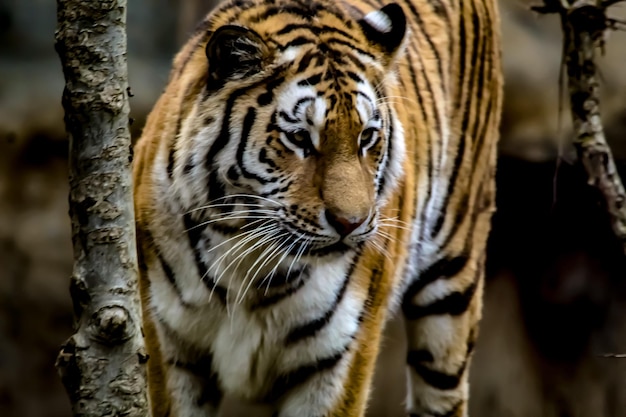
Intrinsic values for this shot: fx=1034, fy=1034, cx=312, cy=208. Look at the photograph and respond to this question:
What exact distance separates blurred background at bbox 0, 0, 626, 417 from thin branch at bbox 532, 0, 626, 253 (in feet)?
4.45

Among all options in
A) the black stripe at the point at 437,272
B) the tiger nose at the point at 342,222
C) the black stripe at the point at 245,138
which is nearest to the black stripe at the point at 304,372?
the tiger nose at the point at 342,222

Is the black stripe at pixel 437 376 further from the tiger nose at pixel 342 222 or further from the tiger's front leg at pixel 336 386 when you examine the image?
the tiger nose at pixel 342 222

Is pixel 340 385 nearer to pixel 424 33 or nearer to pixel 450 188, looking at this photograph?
pixel 450 188

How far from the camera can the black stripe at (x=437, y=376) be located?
4102 millimetres

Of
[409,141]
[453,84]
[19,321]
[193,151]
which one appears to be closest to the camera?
[193,151]

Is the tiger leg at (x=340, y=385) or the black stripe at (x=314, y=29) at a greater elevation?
the black stripe at (x=314, y=29)

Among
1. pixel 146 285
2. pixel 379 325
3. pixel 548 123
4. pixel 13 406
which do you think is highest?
pixel 548 123

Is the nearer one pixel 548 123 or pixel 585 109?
pixel 585 109

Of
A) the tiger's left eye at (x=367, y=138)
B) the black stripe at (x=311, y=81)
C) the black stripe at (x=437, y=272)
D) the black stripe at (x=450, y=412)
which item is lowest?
the black stripe at (x=450, y=412)

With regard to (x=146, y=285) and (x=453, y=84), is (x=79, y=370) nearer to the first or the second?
(x=146, y=285)

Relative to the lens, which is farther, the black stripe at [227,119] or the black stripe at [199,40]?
the black stripe at [199,40]

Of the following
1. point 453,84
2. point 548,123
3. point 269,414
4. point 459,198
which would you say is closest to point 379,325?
point 269,414

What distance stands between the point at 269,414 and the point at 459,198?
3.94ft

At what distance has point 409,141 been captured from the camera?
3.56m
